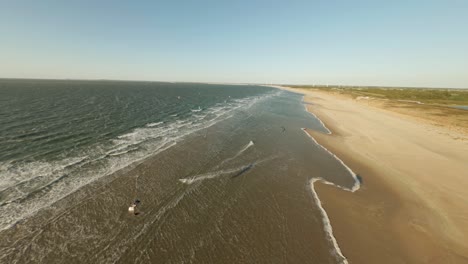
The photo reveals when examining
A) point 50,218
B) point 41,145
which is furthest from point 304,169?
point 41,145

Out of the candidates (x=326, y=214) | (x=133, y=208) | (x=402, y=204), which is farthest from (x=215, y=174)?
(x=402, y=204)

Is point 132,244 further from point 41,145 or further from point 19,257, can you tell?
point 41,145

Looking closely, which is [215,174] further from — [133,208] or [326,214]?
[326,214]

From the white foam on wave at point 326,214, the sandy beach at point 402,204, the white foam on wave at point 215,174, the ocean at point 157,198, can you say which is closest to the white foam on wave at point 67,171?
the ocean at point 157,198

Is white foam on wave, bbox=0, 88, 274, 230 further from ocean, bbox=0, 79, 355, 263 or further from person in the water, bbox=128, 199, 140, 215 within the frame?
person in the water, bbox=128, 199, 140, 215

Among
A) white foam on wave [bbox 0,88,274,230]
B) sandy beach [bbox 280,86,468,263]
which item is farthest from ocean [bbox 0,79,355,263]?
sandy beach [bbox 280,86,468,263]
